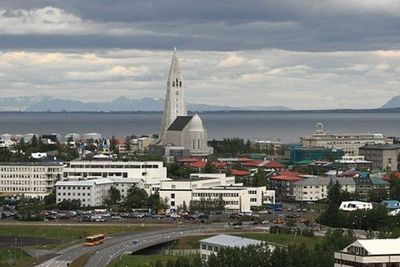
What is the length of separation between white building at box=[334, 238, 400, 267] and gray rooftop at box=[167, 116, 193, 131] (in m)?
74.3

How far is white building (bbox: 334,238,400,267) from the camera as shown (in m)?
36.5

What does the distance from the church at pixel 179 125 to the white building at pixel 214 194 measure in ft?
103

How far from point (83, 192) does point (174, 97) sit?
47150 millimetres

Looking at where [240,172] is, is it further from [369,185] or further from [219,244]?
[219,244]

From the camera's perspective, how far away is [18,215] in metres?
67.3

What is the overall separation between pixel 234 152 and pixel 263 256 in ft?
256

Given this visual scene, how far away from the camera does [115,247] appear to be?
177 feet

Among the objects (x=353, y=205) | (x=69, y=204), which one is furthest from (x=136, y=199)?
(x=353, y=205)

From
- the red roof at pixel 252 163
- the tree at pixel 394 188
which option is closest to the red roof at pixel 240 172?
the red roof at pixel 252 163

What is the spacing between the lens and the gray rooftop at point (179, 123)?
112312 mm

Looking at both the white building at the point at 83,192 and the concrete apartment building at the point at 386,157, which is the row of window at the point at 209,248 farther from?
the concrete apartment building at the point at 386,157

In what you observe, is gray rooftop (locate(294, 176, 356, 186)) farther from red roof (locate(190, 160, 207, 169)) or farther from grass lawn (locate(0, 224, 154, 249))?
grass lawn (locate(0, 224, 154, 249))

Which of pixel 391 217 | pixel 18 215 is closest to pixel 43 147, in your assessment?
A: pixel 18 215

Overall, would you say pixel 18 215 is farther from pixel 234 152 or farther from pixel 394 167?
pixel 234 152
